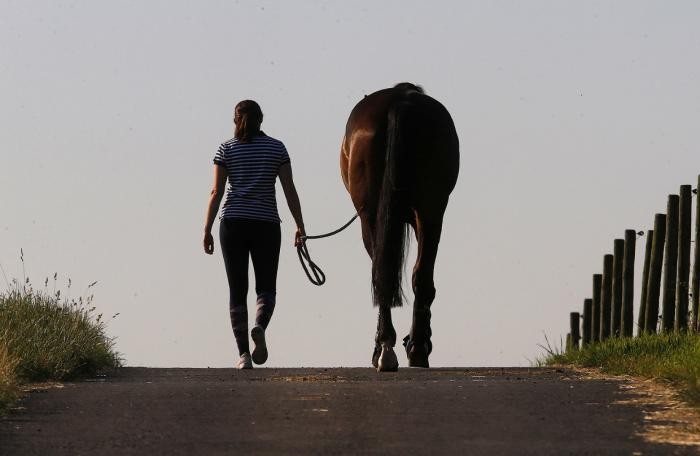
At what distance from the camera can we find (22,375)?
36.4 feet

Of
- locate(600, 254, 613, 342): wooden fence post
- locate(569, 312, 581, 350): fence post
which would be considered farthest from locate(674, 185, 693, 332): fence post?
locate(569, 312, 581, 350): fence post

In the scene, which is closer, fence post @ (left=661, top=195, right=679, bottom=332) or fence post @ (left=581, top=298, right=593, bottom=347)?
fence post @ (left=661, top=195, right=679, bottom=332)

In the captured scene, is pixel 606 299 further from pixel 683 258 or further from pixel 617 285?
pixel 683 258

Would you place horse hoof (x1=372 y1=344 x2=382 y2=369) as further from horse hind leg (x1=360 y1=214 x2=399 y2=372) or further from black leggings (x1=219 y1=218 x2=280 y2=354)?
black leggings (x1=219 y1=218 x2=280 y2=354)

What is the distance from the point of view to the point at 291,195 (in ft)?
43.1

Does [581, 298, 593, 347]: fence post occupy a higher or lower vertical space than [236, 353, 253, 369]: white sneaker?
higher

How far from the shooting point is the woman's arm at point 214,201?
13062 millimetres

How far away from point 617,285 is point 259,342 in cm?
841

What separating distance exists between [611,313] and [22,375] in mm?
11251

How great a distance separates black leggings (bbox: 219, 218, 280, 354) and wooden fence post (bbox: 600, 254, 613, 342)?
8837 millimetres

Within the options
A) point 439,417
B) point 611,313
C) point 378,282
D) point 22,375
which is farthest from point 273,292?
point 611,313

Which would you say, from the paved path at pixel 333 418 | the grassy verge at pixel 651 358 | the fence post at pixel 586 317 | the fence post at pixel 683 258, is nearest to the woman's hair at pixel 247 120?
the paved path at pixel 333 418

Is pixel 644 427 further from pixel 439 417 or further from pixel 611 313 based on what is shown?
pixel 611 313

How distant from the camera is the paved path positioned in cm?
714
